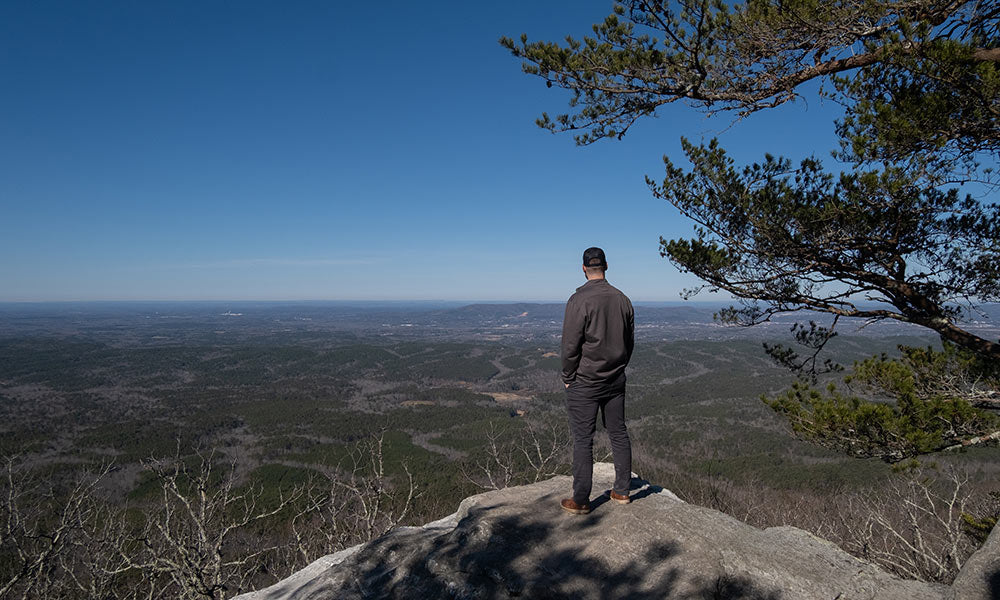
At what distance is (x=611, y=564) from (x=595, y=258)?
2.59 meters

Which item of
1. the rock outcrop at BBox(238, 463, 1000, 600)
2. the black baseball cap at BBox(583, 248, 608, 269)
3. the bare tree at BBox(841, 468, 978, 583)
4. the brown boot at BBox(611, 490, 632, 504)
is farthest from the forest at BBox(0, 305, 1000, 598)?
the black baseball cap at BBox(583, 248, 608, 269)

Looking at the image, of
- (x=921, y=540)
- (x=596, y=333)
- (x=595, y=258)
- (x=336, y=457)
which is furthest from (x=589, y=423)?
(x=336, y=457)

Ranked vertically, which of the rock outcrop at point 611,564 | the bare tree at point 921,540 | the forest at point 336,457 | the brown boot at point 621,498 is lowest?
the forest at point 336,457

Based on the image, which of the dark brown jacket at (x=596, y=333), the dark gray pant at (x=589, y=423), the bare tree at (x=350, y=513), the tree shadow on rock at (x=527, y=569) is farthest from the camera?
the bare tree at (x=350, y=513)

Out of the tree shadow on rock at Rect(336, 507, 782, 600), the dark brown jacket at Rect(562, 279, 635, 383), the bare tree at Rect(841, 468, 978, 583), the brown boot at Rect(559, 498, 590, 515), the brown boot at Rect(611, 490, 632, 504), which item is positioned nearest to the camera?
the tree shadow on rock at Rect(336, 507, 782, 600)

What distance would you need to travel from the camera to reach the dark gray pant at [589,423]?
4.15 m

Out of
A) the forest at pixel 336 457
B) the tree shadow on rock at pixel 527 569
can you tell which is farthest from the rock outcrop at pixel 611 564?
the forest at pixel 336 457

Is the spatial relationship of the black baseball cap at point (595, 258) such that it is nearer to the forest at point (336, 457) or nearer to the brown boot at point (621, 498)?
the brown boot at point (621, 498)

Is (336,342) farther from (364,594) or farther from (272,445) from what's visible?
(364,594)

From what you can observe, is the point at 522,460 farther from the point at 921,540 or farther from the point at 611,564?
the point at 611,564

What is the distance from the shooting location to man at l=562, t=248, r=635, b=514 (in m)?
4.05

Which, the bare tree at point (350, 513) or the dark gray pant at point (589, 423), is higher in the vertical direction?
the dark gray pant at point (589, 423)

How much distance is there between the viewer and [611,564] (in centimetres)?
358

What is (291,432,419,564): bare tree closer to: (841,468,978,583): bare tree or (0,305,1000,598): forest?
(0,305,1000,598): forest
